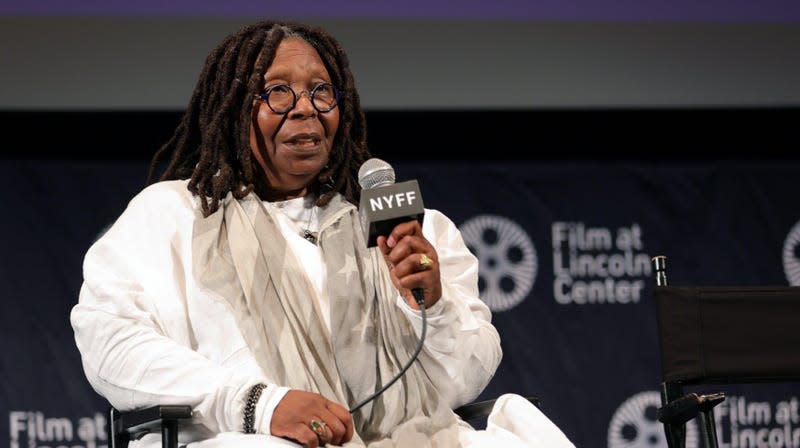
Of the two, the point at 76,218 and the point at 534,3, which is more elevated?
the point at 534,3

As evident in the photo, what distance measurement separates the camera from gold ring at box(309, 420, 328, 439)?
2.28 meters

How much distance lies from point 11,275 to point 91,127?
1.89ft

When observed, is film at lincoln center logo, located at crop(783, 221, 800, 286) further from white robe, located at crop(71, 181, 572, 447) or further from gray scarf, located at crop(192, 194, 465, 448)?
gray scarf, located at crop(192, 194, 465, 448)

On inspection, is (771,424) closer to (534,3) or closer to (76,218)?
(534,3)

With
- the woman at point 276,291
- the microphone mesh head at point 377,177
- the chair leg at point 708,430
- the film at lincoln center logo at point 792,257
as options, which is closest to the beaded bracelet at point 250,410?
the woman at point 276,291

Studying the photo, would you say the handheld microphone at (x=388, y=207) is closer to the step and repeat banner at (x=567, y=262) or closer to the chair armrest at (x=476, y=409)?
the chair armrest at (x=476, y=409)

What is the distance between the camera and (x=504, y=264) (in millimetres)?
4383

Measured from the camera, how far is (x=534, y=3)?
4.16 metres

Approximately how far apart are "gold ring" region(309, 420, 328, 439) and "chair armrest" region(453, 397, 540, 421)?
480mm

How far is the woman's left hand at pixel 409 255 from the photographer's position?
2189 millimetres

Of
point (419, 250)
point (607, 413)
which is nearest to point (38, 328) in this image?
point (607, 413)

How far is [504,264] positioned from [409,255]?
220 cm

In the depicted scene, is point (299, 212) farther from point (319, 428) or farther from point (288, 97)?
point (319, 428)

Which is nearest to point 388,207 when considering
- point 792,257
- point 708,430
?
point 708,430
